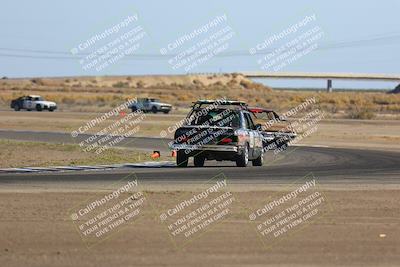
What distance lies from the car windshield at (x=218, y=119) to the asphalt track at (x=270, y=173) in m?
1.14

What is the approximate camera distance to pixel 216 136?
26000mm

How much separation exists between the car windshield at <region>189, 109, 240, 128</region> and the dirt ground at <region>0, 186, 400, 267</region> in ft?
33.3

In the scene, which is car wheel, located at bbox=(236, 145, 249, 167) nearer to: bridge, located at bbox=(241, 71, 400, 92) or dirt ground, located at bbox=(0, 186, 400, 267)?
dirt ground, located at bbox=(0, 186, 400, 267)

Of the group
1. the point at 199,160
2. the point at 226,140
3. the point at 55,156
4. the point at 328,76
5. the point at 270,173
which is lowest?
the point at 328,76

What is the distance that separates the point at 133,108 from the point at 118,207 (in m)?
65.6

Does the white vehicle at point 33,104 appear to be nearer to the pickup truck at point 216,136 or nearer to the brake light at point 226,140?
the pickup truck at point 216,136

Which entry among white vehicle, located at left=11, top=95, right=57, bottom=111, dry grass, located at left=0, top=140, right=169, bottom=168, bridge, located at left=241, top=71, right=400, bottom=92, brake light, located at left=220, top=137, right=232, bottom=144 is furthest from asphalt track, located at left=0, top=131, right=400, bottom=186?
bridge, located at left=241, top=71, right=400, bottom=92

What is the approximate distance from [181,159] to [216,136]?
1.20 m

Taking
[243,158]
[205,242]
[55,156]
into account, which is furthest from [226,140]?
[205,242]

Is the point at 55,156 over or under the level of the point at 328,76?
over

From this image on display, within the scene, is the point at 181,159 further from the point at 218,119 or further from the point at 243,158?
the point at 243,158

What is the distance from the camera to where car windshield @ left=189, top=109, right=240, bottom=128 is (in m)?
26.4

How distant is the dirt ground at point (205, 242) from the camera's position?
11.4 meters

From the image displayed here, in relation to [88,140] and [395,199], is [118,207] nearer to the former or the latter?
[395,199]
